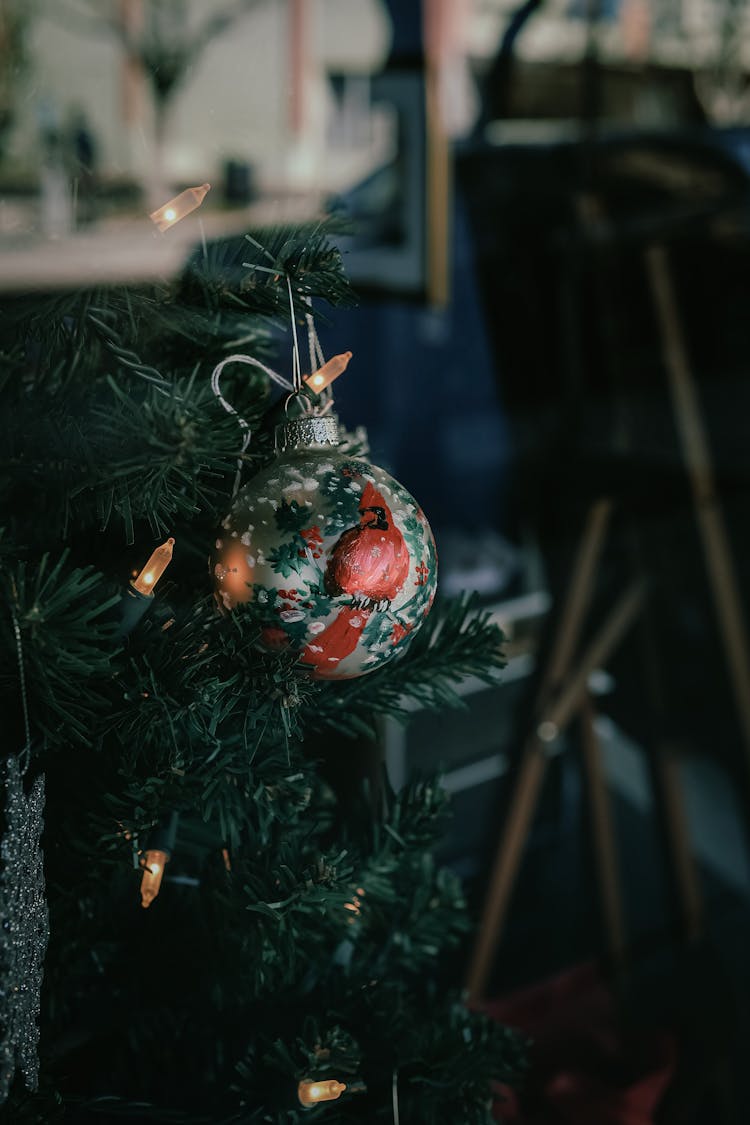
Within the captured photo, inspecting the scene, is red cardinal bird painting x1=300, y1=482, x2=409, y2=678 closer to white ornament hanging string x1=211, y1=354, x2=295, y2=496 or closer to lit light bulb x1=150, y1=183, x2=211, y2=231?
white ornament hanging string x1=211, y1=354, x2=295, y2=496

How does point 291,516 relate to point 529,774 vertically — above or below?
above

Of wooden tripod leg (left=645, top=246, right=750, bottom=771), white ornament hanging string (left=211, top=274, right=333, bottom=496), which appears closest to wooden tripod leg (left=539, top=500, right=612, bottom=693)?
wooden tripod leg (left=645, top=246, right=750, bottom=771)

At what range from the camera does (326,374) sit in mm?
610

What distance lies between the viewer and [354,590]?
1.67 ft

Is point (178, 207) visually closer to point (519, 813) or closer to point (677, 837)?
point (519, 813)

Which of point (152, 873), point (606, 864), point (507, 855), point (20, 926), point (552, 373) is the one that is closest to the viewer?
point (20, 926)

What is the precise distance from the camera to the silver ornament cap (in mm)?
559

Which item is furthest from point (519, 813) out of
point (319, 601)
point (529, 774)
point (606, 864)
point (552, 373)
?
point (552, 373)

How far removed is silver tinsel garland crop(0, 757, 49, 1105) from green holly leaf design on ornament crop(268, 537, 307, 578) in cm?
16

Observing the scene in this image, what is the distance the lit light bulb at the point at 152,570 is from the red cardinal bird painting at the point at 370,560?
0.31 ft

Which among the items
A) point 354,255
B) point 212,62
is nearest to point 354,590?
point 212,62

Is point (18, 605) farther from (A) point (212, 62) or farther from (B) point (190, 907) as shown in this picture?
(A) point (212, 62)

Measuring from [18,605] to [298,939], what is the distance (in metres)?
0.30

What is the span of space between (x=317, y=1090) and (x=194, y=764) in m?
0.21
